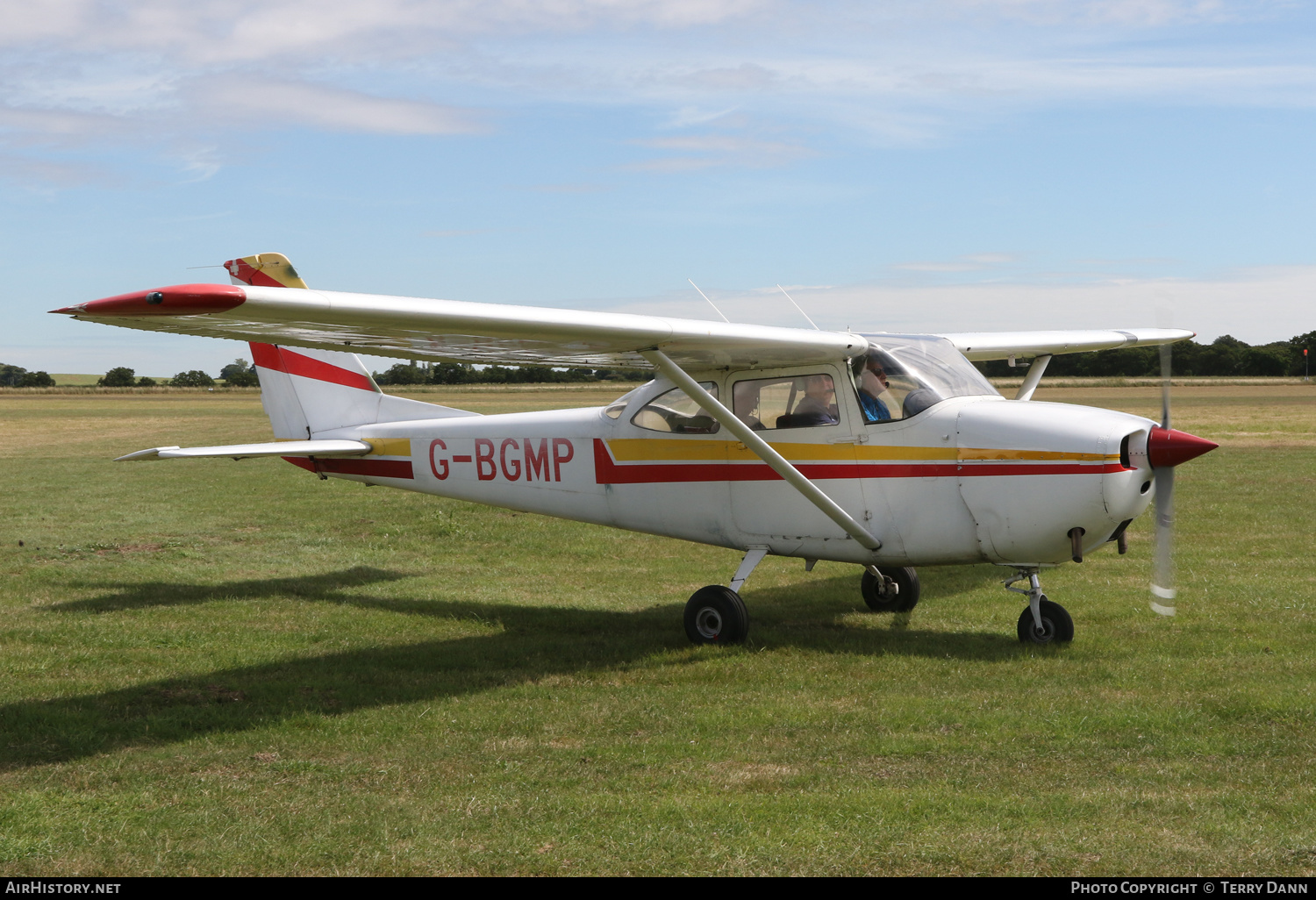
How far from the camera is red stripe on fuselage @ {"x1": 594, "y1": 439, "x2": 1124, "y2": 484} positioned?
25.5 feet

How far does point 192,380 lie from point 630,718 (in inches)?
4478

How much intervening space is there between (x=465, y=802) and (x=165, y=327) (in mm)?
3152

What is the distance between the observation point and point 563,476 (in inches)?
397

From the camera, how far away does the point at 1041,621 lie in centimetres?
836

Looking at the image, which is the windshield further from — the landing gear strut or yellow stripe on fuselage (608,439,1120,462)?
the landing gear strut

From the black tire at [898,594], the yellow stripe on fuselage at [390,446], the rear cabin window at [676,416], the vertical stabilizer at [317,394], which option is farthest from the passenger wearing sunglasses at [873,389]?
the yellow stripe on fuselage at [390,446]

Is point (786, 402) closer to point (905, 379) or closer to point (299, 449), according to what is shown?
point (905, 379)

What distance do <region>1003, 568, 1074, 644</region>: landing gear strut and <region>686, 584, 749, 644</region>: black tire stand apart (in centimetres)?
205

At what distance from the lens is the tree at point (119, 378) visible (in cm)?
10569

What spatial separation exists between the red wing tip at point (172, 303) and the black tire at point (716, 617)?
14.8 feet

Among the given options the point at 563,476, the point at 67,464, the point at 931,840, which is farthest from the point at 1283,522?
the point at 67,464
